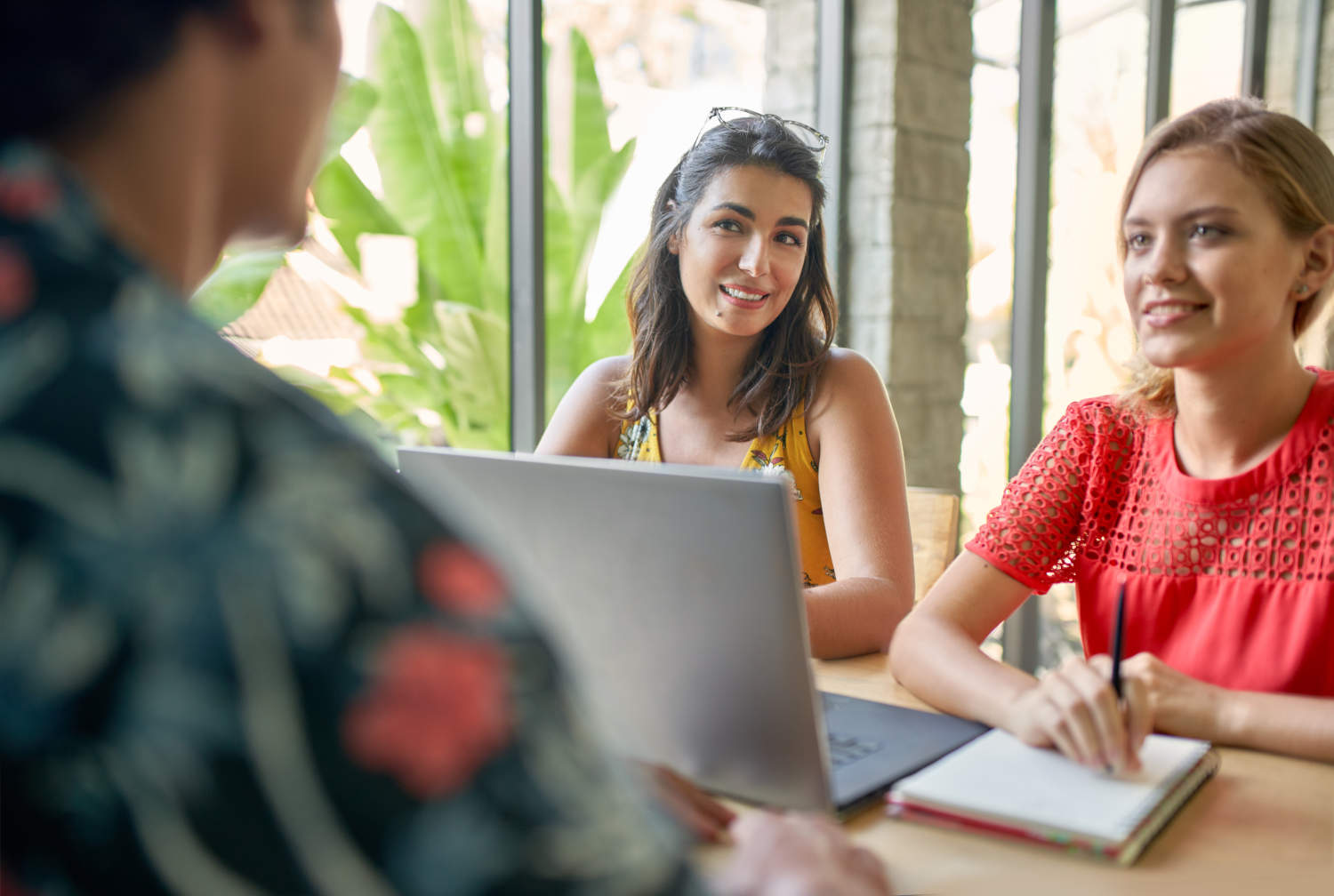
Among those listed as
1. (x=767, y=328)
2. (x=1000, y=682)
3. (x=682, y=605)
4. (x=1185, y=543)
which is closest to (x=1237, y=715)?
(x=1000, y=682)

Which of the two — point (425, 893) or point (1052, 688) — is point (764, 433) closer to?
point (1052, 688)

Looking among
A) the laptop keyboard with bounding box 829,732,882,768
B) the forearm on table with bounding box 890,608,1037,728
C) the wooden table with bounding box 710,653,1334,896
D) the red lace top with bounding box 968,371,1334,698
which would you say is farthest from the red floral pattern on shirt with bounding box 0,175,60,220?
the red lace top with bounding box 968,371,1334,698

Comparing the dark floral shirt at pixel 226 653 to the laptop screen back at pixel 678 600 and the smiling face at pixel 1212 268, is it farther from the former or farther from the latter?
the smiling face at pixel 1212 268

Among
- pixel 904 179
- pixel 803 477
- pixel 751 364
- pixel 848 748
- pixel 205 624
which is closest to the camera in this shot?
pixel 205 624

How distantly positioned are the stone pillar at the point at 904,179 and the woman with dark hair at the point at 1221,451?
4.58ft

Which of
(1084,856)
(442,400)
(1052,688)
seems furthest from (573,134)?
(1084,856)

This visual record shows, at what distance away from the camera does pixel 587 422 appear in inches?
78.5

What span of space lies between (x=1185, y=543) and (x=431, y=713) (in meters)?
1.36

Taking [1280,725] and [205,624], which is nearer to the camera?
[205,624]

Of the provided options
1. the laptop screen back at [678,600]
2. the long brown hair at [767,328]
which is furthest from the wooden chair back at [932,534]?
the laptop screen back at [678,600]

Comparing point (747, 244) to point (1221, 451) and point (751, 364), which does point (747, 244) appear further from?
point (1221, 451)

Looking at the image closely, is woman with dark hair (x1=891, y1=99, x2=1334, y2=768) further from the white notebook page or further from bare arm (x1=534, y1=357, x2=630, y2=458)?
bare arm (x1=534, y1=357, x2=630, y2=458)

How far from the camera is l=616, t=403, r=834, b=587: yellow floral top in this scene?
1812mm

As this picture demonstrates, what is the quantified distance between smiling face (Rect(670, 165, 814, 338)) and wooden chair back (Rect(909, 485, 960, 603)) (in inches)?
17.1
